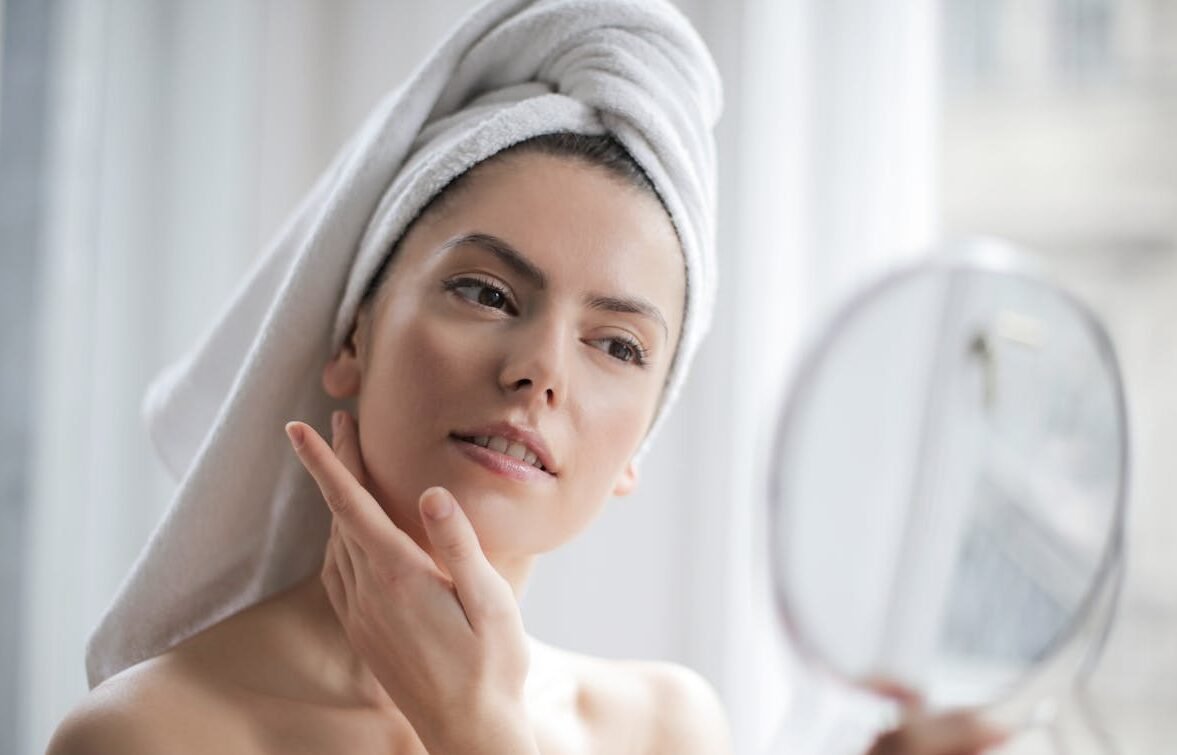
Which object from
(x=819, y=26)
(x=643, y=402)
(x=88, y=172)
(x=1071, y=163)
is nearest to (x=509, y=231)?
(x=643, y=402)

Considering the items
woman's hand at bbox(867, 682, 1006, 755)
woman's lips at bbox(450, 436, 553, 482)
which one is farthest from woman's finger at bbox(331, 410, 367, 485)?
woman's hand at bbox(867, 682, 1006, 755)

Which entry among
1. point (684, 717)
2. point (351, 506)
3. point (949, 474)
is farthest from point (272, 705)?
point (949, 474)

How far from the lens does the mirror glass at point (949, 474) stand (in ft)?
2.82

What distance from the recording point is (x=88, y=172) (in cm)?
176

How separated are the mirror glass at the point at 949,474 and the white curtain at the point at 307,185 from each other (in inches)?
26.8

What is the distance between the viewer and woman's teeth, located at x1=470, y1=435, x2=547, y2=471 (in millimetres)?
893

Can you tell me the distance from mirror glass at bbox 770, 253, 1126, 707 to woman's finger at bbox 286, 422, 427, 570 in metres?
0.28

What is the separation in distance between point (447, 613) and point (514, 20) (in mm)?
502

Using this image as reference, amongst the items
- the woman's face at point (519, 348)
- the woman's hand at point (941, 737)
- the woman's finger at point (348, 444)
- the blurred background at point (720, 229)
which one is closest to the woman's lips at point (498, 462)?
the woman's face at point (519, 348)

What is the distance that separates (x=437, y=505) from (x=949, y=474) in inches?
15.5

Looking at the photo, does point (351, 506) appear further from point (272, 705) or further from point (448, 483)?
point (272, 705)

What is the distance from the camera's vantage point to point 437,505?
818 mm

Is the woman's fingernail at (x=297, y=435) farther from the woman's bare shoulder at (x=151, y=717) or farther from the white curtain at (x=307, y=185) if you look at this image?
the white curtain at (x=307, y=185)

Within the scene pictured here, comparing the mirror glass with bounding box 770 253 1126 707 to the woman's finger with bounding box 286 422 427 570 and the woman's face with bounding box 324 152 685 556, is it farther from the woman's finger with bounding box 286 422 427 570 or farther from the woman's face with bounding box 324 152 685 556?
the woman's finger with bounding box 286 422 427 570
